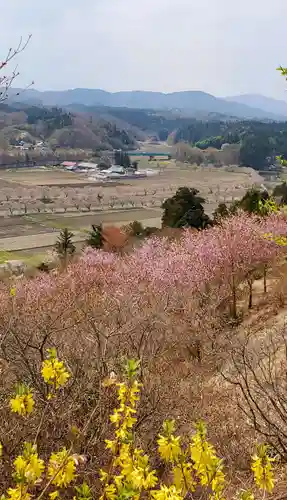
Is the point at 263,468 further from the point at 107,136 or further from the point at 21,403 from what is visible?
the point at 107,136

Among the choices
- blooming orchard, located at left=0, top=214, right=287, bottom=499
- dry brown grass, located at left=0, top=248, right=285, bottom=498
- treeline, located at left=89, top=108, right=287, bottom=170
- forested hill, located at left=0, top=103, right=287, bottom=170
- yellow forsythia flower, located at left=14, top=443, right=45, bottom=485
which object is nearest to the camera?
yellow forsythia flower, located at left=14, top=443, right=45, bottom=485

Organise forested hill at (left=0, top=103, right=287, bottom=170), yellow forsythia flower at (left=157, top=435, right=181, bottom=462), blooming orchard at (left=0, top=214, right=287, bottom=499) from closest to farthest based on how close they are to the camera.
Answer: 1. yellow forsythia flower at (left=157, top=435, right=181, bottom=462)
2. blooming orchard at (left=0, top=214, right=287, bottom=499)
3. forested hill at (left=0, top=103, right=287, bottom=170)

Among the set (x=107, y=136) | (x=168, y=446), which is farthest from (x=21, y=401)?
(x=107, y=136)

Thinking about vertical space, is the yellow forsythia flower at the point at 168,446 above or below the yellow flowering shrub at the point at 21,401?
below

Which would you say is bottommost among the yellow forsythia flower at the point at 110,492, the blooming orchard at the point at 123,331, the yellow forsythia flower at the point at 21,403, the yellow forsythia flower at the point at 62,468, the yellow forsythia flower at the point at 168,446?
the blooming orchard at the point at 123,331

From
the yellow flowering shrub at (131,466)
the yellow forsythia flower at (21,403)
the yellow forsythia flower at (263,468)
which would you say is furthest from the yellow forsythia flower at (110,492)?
the yellow forsythia flower at (263,468)

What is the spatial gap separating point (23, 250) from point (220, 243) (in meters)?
17.7

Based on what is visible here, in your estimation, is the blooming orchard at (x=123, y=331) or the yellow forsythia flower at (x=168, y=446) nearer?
the yellow forsythia flower at (x=168, y=446)

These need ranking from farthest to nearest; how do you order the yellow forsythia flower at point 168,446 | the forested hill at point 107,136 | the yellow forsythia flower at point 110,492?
the forested hill at point 107,136, the yellow forsythia flower at point 110,492, the yellow forsythia flower at point 168,446

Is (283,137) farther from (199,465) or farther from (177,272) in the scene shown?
(199,465)

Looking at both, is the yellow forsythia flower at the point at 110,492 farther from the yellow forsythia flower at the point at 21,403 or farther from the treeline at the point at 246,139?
the treeline at the point at 246,139

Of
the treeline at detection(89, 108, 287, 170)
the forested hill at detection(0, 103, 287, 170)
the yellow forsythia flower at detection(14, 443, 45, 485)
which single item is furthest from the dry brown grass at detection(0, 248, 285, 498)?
the forested hill at detection(0, 103, 287, 170)

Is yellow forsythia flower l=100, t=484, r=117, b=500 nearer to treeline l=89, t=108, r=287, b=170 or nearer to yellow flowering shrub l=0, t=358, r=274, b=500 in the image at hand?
yellow flowering shrub l=0, t=358, r=274, b=500

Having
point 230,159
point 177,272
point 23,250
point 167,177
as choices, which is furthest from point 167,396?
point 230,159
